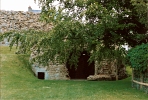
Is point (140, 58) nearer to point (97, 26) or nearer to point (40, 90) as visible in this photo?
point (97, 26)

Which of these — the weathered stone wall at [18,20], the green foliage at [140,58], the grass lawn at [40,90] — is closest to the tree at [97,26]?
the green foliage at [140,58]

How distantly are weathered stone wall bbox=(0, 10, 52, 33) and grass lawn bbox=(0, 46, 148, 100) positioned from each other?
4.37 m

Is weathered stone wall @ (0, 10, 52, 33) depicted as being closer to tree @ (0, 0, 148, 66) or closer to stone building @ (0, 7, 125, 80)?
stone building @ (0, 7, 125, 80)

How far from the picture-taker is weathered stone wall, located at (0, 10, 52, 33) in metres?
22.0

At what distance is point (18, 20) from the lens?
22.4 metres

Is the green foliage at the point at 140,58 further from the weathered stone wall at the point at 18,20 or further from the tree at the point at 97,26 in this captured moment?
the weathered stone wall at the point at 18,20

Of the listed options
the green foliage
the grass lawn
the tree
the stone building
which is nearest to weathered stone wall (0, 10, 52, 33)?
the stone building

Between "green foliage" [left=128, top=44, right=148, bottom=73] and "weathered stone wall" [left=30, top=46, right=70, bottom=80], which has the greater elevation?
"green foliage" [left=128, top=44, right=148, bottom=73]

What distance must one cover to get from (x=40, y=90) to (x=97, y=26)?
147 inches

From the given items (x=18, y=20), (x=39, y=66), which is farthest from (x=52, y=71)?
(x=18, y=20)

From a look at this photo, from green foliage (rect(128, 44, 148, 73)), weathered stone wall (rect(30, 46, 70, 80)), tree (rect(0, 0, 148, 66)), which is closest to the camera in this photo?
green foliage (rect(128, 44, 148, 73))

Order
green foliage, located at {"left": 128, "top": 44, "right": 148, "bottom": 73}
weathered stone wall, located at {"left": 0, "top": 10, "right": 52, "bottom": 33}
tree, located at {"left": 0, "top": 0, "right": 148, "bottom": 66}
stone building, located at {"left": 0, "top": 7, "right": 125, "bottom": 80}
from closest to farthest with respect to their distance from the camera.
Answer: green foliage, located at {"left": 128, "top": 44, "right": 148, "bottom": 73} → tree, located at {"left": 0, "top": 0, "right": 148, "bottom": 66} → stone building, located at {"left": 0, "top": 7, "right": 125, "bottom": 80} → weathered stone wall, located at {"left": 0, "top": 10, "right": 52, "bottom": 33}

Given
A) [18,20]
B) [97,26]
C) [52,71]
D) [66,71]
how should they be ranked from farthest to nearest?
[18,20], [66,71], [52,71], [97,26]

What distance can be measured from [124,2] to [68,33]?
3104mm
